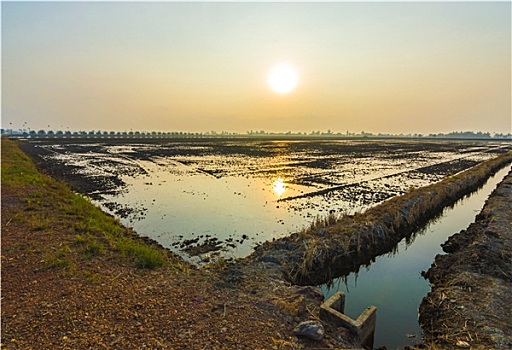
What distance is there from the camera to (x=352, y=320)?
6.84 metres

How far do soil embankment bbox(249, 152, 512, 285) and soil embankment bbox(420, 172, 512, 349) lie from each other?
2836 millimetres

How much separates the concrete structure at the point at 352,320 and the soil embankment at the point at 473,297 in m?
1.47

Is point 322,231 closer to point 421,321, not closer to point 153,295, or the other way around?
point 421,321

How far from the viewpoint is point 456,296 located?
810 cm

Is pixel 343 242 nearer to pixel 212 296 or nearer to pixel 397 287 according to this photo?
pixel 397 287

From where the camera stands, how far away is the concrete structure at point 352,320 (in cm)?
666

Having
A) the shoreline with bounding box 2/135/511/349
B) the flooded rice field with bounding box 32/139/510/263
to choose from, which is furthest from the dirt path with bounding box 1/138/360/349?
the flooded rice field with bounding box 32/139/510/263

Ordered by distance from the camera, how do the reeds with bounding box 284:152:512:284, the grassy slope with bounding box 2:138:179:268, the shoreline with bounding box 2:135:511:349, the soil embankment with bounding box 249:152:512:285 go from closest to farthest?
the shoreline with bounding box 2:135:511:349 → the grassy slope with bounding box 2:138:179:268 → the soil embankment with bounding box 249:152:512:285 → the reeds with bounding box 284:152:512:284

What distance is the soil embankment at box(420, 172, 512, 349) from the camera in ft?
21.3

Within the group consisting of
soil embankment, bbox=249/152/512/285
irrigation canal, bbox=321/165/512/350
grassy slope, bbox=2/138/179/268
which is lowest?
irrigation canal, bbox=321/165/512/350

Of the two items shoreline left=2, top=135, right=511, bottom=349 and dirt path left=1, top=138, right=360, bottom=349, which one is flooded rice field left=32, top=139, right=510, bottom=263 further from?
dirt path left=1, top=138, right=360, bottom=349

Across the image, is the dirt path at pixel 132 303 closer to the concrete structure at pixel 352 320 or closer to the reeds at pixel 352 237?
the concrete structure at pixel 352 320

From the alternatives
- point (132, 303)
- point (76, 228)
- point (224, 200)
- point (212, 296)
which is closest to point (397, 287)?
point (212, 296)

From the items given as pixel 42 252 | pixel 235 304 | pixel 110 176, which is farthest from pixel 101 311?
pixel 110 176
